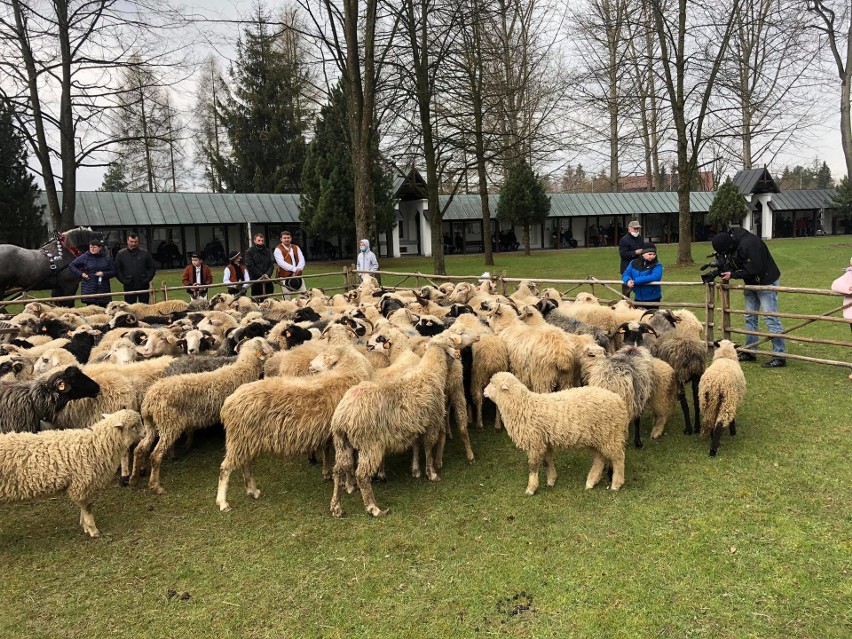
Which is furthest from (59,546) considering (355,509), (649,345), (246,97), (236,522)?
(246,97)

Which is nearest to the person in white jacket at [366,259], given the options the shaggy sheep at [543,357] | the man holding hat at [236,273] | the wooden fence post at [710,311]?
the man holding hat at [236,273]

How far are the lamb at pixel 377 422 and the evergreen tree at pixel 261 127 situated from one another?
36.9 m

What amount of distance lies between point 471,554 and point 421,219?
3395 cm

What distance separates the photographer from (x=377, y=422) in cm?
478

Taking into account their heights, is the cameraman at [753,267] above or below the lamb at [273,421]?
above

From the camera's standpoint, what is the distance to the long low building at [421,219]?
30078 millimetres

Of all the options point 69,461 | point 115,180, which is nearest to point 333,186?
point 69,461

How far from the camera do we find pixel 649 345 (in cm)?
709

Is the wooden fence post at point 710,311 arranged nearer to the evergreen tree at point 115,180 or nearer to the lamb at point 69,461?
the lamb at point 69,461

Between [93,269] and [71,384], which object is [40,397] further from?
[93,269]

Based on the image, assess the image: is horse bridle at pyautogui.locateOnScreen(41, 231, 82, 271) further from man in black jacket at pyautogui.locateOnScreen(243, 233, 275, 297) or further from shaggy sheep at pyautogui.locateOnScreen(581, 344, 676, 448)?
shaggy sheep at pyautogui.locateOnScreen(581, 344, 676, 448)

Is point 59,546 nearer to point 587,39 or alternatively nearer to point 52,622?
point 52,622

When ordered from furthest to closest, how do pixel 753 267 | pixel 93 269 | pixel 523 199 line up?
pixel 523 199 < pixel 93 269 < pixel 753 267

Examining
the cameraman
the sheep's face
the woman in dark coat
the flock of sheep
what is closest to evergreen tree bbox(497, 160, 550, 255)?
the woman in dark coat
